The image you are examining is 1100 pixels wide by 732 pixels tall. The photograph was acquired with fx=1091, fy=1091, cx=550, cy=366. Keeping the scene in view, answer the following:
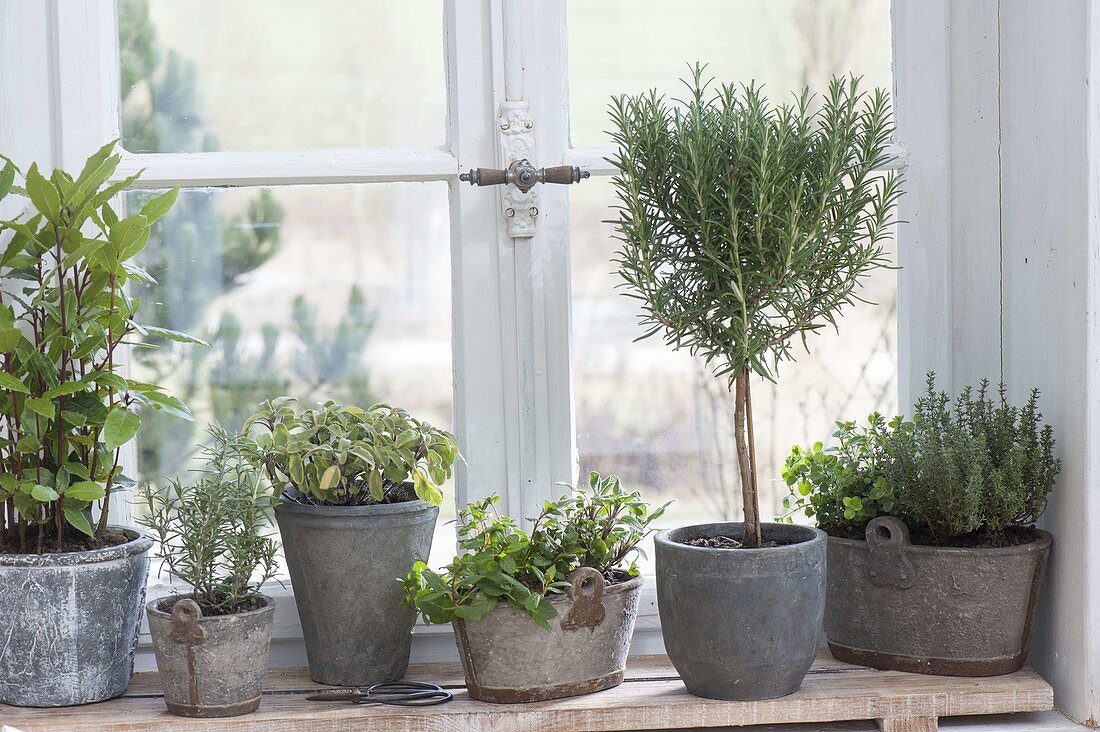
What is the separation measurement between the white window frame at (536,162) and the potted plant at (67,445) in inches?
8.0

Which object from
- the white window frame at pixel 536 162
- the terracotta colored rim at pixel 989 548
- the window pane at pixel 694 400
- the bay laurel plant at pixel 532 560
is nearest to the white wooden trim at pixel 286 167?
the white window frame at pixel 536 162

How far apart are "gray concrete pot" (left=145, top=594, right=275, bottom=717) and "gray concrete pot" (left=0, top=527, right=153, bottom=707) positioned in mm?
74

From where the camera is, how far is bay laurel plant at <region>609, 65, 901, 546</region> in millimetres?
1352

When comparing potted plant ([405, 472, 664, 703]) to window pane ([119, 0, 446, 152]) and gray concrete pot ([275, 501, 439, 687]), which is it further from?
window pane ([119, 0, 446, 152])

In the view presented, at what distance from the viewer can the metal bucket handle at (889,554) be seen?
57.9 inches

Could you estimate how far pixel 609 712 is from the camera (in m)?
1.39

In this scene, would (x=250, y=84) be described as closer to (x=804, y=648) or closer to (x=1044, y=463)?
(x=804, y=648)

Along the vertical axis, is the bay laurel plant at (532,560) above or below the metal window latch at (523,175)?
below

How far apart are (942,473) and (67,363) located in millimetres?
1181

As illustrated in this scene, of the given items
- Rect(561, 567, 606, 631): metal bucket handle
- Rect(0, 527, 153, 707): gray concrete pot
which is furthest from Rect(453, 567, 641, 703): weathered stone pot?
Rect(0, 527, 153, 707): gray concrete pot

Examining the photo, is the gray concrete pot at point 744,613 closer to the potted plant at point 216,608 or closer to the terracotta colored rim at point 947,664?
the terracotta colored rim at point 947,664

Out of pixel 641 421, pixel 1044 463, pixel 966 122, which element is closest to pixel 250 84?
pixel 641 421

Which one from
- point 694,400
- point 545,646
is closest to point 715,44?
point 694,400

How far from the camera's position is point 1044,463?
144cm
